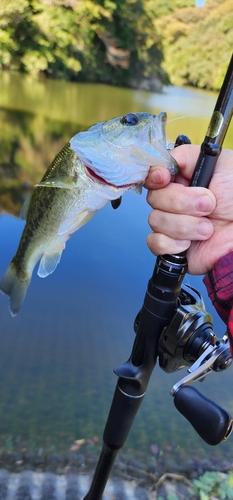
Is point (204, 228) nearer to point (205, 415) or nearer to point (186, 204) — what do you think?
point (186, 204)

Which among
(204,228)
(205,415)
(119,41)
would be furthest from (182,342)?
(119,41)

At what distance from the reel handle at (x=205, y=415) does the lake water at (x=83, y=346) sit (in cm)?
71

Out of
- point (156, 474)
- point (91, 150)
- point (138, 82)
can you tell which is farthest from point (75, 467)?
point (138, 82)

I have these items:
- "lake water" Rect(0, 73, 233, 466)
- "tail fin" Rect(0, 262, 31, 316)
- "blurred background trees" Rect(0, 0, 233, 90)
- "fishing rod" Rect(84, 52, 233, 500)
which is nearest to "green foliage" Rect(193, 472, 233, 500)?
"lake water" Rect(0, 73, 233, 466)

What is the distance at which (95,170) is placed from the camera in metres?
1.03

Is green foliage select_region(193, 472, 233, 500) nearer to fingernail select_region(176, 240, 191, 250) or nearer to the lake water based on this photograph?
the lake water

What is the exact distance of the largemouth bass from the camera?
98 centimetres

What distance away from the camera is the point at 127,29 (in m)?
19.2

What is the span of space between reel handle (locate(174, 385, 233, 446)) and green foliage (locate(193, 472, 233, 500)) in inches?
40.6

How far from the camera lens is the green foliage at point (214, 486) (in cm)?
167

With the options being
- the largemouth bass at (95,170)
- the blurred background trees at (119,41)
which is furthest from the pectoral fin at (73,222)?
the blurred background trees at (119,41)

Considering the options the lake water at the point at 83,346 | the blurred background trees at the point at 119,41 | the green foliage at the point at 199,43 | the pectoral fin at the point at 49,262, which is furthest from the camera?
the green foliage at the point at 199,43

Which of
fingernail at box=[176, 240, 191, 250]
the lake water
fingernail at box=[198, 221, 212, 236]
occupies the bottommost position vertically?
the lake water

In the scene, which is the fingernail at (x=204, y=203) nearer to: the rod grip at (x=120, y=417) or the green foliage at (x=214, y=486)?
the rod grip at (x=120, y=417)
